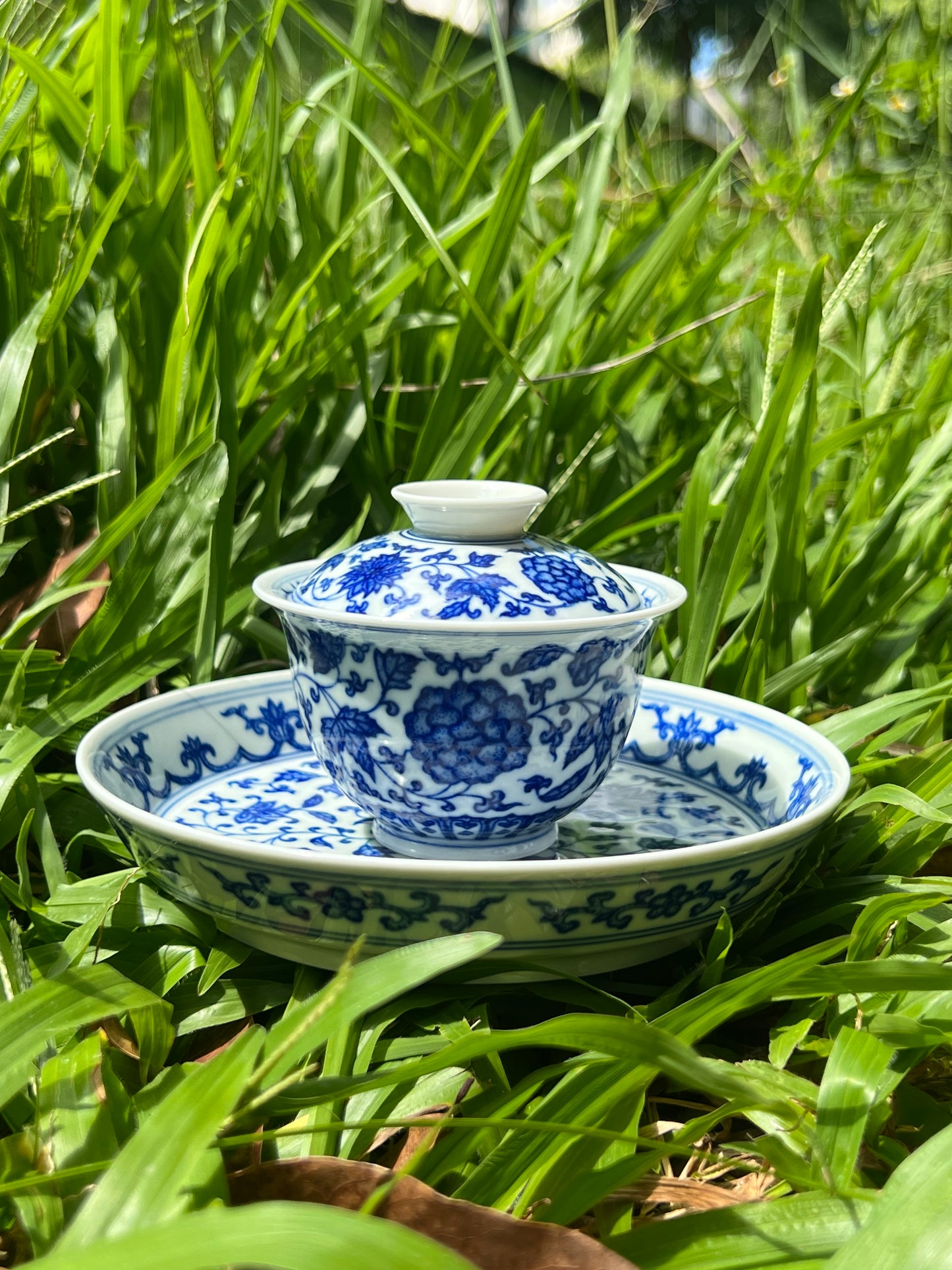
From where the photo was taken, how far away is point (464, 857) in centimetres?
70

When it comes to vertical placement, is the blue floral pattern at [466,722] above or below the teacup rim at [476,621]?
below

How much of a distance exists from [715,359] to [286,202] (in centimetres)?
55

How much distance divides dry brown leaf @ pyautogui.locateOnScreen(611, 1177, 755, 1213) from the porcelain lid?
11.2 inches

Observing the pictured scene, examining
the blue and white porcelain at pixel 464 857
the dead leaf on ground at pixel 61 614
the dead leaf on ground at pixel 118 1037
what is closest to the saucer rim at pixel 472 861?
the blue and white porcelain at pixel 464 857

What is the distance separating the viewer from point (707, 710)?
0.89 metres

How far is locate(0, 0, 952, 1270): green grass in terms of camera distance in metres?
0.47

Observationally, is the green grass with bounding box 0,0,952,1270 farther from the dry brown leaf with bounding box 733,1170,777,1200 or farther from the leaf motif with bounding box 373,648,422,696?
the leaf motif with bounding box 373,648,422,696

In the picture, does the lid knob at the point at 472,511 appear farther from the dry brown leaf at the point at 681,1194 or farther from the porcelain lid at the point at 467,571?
the dry brown leaf at the point at 681,1194

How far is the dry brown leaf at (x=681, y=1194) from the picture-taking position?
510 millimetres

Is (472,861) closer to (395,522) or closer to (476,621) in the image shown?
(476,621)

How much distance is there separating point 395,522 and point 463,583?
0.42m

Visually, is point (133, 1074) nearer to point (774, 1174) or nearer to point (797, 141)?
point (774, 1174)

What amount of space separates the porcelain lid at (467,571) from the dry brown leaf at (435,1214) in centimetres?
28

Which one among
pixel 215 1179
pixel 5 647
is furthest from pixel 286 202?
pixel 215 1179
